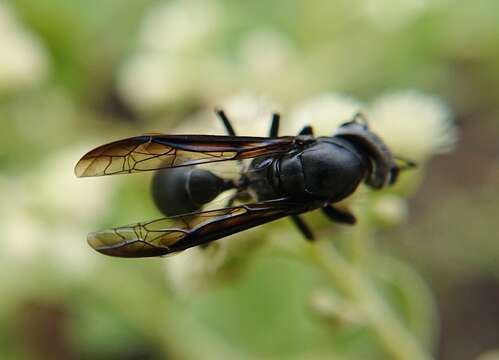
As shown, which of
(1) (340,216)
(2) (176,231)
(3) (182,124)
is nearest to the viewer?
(2) (176,231)

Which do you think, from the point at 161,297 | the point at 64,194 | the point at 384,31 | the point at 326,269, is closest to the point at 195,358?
the point at 161,297

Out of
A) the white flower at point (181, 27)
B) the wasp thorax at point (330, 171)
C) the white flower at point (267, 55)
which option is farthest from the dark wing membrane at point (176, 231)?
the white flower at point (181, 27)

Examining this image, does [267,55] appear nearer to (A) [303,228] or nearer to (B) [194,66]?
(B) [194,66]

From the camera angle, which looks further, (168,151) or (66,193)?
(66,193)

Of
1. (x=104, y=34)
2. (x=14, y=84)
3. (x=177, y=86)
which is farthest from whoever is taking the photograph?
(x=104, y=34)

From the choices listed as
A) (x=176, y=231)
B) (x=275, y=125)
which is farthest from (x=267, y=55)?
(x=176, y=231)

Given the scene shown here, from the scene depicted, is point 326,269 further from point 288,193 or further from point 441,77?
point 441,77

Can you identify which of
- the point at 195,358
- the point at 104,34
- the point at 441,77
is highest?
Answer: the point at 104,34
